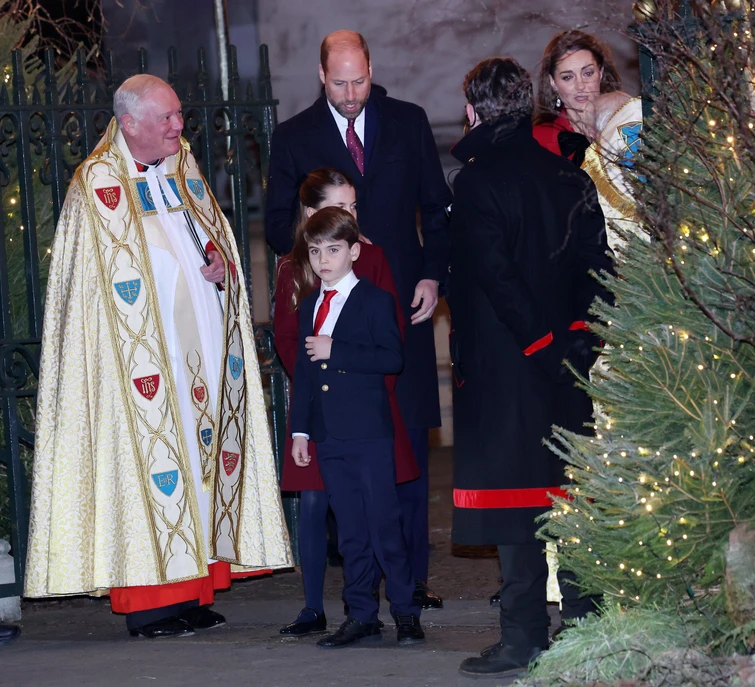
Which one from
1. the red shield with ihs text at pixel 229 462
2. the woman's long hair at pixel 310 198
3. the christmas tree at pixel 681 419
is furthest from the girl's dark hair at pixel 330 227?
the christmas tree at pixel 681 419

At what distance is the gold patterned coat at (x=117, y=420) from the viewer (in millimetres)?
5773

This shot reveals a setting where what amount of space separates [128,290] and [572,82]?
2.10m

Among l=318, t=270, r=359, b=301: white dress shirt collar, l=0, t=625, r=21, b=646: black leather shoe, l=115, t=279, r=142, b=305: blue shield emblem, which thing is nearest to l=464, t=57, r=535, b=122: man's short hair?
l=318, t=270, r=359, b=301: white dress shirt collar

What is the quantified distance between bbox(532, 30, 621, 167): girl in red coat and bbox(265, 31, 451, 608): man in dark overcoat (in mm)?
655

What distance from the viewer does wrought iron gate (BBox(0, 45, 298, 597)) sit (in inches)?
249

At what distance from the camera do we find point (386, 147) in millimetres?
6238

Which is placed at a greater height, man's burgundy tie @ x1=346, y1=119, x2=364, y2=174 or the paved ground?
man's burgundy tie @ x1=346, y1=119, x2=364, y2=174

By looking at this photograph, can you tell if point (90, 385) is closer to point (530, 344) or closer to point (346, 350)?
point (346, 350)

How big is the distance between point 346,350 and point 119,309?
3.83 ft

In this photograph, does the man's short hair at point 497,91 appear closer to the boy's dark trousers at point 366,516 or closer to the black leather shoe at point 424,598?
the boy's dark trousers at point 366,516

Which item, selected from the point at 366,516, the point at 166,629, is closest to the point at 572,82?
the point at 366,516

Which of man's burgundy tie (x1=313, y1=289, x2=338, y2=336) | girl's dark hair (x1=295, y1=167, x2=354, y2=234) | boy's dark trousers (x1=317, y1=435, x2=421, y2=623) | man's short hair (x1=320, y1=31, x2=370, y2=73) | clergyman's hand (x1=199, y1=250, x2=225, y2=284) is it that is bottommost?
boy's dark trousers (x1=317, y1=435, x2=421, y2=623)

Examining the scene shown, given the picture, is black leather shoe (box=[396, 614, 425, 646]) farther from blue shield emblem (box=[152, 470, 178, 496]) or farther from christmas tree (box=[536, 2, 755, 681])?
christmas tree (box=[536, 2, 755, 681])

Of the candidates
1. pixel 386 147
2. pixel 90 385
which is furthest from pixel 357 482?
pixel 386 147
